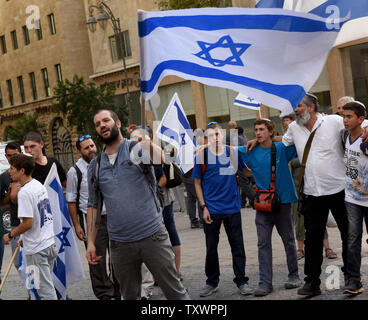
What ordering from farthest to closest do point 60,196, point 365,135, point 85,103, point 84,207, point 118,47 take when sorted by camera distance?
point 118,47
point 85,103
point 84,207
point 60,196
point 365,135

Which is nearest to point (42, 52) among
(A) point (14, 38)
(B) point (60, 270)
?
(A) point (14, 38)

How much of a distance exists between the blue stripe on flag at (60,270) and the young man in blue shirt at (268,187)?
83.8 inches

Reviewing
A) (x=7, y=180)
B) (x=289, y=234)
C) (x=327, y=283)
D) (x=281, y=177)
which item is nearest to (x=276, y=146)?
(x=281, y=177)

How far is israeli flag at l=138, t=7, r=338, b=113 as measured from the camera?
5.77 meters

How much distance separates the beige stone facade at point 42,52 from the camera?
134 feet

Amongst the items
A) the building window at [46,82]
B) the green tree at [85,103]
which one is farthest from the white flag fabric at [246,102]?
the building window at [46,82]

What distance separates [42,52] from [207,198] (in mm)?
38038

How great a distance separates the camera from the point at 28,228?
6512mm

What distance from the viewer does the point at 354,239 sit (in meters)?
6.55

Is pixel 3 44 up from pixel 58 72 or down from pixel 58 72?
up

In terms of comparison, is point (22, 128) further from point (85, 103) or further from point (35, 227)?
point (35, 227)

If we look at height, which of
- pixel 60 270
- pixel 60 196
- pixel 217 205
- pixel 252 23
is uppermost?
pixel 252 23

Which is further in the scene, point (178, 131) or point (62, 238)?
point (178, 131)

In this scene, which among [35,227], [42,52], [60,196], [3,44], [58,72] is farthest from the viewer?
[3,44]
